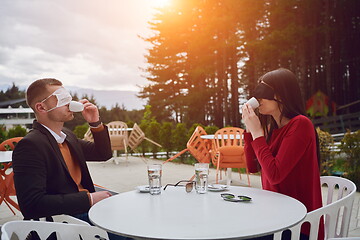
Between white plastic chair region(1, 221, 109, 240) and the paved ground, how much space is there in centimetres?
323

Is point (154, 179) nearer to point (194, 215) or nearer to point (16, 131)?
point (194, 215)

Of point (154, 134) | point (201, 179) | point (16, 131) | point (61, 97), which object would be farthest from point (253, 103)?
point (154, 134)

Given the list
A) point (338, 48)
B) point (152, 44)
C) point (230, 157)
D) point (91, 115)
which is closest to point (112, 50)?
point (152, 44)

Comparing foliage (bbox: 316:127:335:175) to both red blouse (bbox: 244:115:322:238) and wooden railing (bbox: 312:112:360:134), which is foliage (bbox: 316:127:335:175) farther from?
wooden railing (bbox: 312:112:360:134)

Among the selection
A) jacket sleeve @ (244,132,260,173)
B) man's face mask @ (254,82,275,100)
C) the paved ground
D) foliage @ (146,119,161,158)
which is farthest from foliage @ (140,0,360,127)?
man's face mask @ (254,82,275,100)

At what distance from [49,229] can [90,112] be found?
1.05 metres

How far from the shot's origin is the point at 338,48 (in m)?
14.7

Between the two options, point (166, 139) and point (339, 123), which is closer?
point (166, 139)

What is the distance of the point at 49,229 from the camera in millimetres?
1233

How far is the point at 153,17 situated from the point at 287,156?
17.8 meters

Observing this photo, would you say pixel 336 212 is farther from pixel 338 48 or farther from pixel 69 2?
pixel 69 2

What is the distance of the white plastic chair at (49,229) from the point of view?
121 cm

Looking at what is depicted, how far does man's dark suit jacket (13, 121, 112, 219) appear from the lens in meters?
1.57

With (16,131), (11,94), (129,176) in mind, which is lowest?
(129,176)
